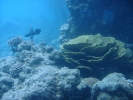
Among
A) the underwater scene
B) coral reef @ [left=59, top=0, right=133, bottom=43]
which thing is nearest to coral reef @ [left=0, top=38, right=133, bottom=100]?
the underwater scene

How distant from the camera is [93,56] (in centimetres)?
595

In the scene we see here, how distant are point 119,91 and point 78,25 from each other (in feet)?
30.8

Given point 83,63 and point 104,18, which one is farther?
point 104,18

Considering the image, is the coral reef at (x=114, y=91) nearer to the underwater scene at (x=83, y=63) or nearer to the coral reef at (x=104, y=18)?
the underwater scene at (x=83, y=63)

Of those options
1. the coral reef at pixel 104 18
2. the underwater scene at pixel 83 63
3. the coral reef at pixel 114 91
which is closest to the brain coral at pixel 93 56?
the underwater scene at pixel 83 63

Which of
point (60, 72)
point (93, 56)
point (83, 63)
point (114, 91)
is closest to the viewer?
point (114, 91)

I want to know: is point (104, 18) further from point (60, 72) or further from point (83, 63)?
point (60, 72)

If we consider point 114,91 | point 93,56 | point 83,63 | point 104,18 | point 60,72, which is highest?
point 104,18

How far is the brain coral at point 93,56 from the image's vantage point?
601 centimetres

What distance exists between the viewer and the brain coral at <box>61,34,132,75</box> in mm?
6008

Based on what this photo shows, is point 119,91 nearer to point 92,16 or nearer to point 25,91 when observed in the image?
point 25,91

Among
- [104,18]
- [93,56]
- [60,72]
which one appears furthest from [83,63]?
[104,18]

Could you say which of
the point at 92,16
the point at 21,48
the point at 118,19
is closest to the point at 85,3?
the point at 92,16

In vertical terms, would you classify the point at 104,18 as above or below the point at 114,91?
above
